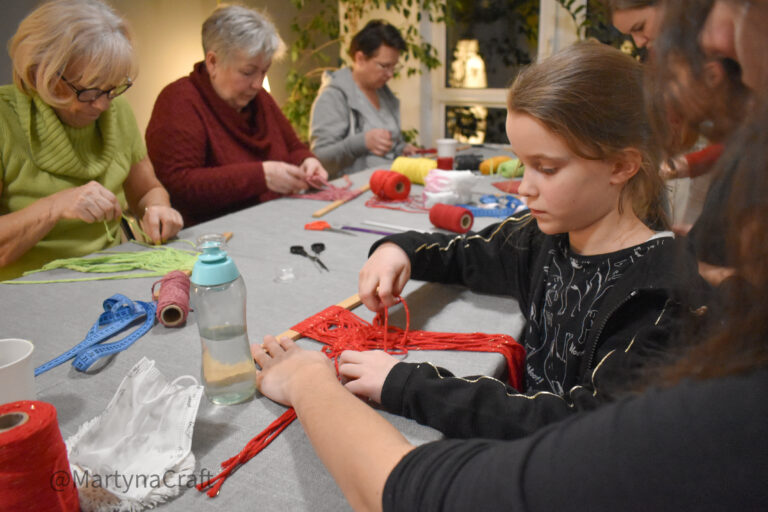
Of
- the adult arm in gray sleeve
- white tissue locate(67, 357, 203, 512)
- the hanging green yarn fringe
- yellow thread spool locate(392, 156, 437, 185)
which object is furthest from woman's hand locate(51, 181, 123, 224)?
the adult arm in gray sleeve

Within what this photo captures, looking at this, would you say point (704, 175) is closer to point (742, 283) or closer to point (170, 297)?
point (742, 283)

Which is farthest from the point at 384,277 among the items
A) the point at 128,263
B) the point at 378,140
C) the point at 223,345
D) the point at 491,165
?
the point at 378,140

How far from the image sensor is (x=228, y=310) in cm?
92

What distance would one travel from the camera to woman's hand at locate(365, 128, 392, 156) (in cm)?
313

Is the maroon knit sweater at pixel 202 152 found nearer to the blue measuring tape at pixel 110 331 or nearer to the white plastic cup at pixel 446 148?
the white plastic cup at pixel 446 148

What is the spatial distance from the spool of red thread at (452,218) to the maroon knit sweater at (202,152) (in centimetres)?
86

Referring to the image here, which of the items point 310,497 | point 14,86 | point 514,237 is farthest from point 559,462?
point 14,86

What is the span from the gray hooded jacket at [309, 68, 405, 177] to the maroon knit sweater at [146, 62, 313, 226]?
0.75m

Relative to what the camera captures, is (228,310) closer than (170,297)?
Yes

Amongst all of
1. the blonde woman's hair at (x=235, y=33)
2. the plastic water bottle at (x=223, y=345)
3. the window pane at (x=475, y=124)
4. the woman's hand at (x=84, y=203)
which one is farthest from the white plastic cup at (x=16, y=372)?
the window pane at (x=475, y=124)

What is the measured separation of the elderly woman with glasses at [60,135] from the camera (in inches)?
61.0

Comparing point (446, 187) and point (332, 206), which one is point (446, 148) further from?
point (332, 206)

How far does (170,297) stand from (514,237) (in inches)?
30.1

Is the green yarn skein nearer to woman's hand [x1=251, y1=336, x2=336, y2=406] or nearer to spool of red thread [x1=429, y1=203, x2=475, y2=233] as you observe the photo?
spool of red thread [x1=429, y1=203, x2=475, y2=233]
